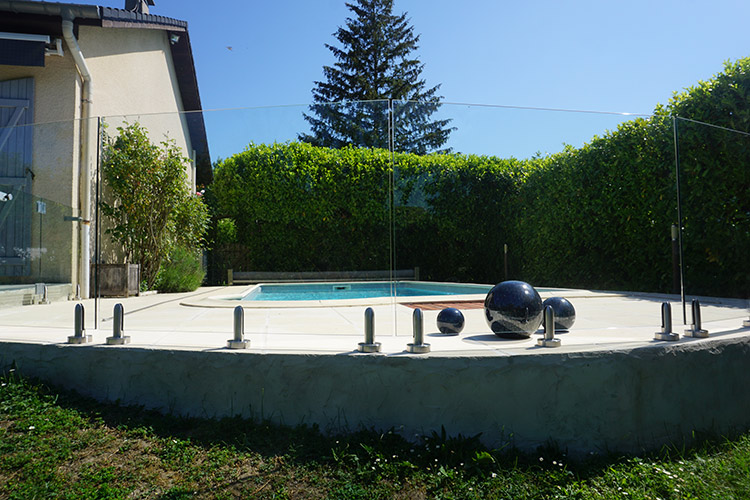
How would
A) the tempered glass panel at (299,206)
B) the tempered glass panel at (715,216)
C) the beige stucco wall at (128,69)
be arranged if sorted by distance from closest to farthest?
the tempered glass panel at (299,206) → the tempered glass panel at (715,216) → the beige stucco wall at (128,69)

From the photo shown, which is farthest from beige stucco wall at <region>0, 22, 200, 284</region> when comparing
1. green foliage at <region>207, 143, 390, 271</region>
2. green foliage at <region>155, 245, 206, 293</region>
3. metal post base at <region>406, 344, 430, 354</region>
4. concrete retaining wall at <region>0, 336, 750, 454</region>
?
metal post base at <region>406, 344, 430, 354</region>

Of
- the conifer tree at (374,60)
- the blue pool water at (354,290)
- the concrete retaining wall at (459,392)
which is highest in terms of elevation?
the conifer tree at (374,60)

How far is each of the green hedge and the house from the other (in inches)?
34.1

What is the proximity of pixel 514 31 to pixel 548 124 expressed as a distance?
14.0ft

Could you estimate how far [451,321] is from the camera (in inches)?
133

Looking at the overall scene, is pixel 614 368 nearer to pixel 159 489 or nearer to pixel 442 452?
pixel 442 452

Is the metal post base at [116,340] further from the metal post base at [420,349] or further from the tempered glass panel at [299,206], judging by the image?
the metal post base at [420,349]

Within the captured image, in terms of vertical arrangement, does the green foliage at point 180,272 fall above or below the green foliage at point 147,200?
below

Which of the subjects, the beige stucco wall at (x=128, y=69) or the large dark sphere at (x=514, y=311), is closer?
the large dark sphere at (x=514, y=311)

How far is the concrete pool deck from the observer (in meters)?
2.49

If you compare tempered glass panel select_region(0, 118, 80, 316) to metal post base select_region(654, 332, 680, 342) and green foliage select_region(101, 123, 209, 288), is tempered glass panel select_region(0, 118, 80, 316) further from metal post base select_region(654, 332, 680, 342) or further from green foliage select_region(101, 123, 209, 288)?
metal post base select_region(654, 332, 680, 342)

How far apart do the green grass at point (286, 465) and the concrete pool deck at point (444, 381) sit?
11 centimetres

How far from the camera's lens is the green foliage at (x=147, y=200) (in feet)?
15.1

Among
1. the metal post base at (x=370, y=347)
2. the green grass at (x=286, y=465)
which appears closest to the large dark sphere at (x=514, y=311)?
the green grass at (x=286, y=465)
